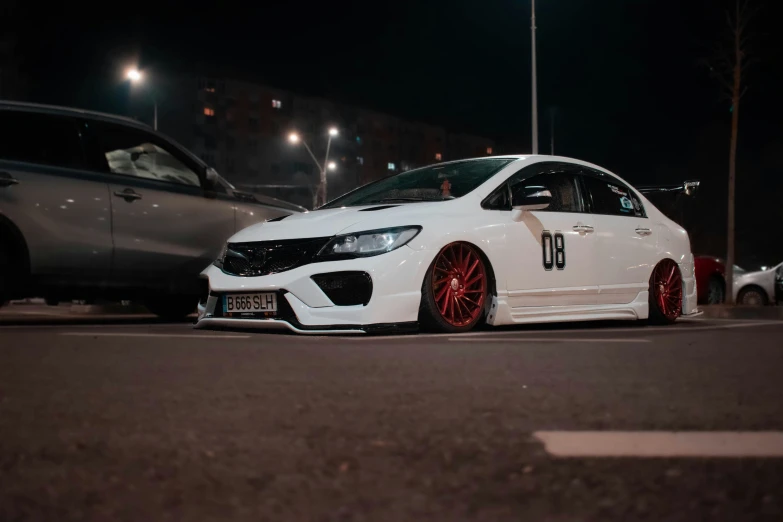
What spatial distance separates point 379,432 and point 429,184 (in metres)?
5.07

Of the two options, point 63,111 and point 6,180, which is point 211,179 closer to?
point 63,111

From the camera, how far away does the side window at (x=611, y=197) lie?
8031 millimetres

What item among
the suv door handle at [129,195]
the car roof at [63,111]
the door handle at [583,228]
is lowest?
the door handle at [583,228]

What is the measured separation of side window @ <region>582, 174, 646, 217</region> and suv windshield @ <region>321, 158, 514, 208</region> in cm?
90

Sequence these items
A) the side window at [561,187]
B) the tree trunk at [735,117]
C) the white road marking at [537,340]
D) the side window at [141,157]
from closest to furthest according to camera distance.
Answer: the white road marking at [537,340]
the side window at [561,187]
the side window at [141,157]
the tree trunk at [735,117]

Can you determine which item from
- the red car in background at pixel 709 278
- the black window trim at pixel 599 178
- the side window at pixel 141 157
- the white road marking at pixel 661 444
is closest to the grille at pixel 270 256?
the side window at pixel 141 157

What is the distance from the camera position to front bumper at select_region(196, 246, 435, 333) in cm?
609

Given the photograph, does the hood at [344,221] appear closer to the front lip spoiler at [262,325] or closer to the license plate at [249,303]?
the license plate at [249,303]

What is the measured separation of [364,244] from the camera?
6234mm

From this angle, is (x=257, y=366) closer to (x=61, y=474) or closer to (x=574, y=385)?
(x=574, y=385)

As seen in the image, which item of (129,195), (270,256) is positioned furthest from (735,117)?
(270,256)

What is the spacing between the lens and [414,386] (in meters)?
3.84

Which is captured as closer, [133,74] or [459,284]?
[459,284]

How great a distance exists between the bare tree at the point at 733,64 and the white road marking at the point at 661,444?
2087 centimetres
